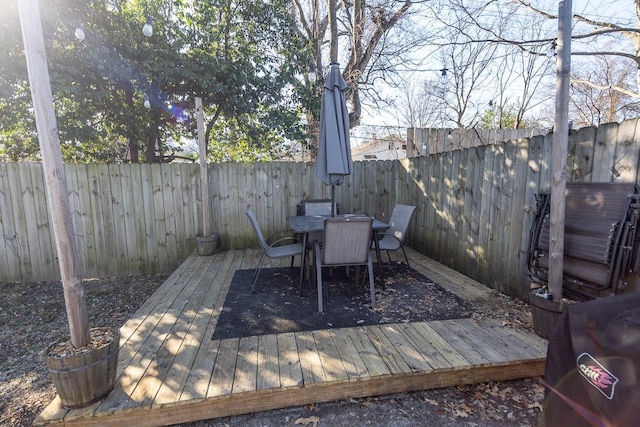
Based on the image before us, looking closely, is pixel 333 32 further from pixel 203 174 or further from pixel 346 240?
pixel 346 240

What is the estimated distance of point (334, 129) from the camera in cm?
338

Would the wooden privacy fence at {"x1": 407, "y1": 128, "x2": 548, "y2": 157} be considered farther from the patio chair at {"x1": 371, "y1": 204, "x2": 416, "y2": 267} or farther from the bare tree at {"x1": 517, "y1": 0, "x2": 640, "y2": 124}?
the patio chair at {"x1": 371, "y1": 204, "x2": 416, "y2": 267}

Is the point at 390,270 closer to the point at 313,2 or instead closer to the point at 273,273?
the point at 273,273

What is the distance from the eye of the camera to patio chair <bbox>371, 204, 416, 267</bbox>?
134 inches

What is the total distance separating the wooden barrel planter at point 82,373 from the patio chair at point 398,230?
2547mm

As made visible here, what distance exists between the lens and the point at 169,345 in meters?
2.15

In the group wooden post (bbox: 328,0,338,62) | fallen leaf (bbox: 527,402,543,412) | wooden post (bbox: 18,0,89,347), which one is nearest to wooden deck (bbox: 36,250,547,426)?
fallen leaf (bbox: 527,402,543,412)

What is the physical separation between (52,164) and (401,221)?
10.5ft

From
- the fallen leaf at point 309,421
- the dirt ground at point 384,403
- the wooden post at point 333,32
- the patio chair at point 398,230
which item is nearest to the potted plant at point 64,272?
the dirt ground at point 384,403

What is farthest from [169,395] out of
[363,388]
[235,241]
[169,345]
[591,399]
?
[235,241]

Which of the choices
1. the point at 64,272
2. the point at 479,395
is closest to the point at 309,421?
the point at 479,395

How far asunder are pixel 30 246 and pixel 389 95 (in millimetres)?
7934

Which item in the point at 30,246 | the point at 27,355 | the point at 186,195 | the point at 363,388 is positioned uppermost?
the point at 186,195

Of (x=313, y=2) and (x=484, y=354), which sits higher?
(x=313, y=2)
